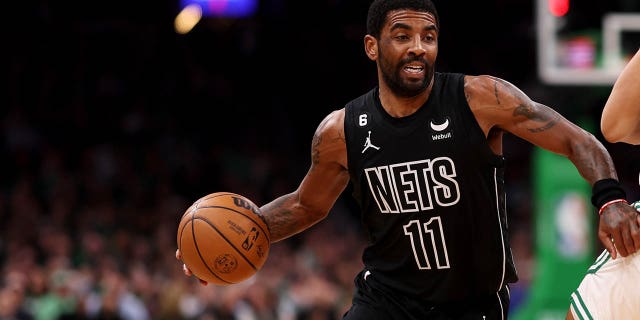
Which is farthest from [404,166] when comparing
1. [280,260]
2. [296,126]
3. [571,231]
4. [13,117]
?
[296,126]

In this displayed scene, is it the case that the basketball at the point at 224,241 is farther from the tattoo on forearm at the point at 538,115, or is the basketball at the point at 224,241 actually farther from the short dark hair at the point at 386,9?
the tattoo on forearm at the point at 538,115

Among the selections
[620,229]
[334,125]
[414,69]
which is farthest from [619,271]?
[334,125]

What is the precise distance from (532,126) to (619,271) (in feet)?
2.27

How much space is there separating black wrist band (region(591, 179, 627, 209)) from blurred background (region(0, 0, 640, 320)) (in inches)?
202

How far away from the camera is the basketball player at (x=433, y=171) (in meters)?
3.90

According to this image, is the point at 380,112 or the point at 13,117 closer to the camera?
the point at 380,112

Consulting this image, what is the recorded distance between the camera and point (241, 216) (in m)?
4.41

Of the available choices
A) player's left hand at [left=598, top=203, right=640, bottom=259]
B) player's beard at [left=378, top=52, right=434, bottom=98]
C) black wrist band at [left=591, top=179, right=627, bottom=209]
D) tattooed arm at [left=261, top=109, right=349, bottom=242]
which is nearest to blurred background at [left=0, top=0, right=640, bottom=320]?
tattooed arm at [left=261, top=109, right=349, bottom=242]

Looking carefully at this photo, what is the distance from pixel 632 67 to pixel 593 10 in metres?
6.70

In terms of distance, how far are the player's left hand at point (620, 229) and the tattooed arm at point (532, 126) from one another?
0.67ft

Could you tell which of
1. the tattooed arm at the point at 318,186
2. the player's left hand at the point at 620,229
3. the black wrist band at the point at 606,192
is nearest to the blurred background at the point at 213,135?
the tattooed arm at the point at 318,186

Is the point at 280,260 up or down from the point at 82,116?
down

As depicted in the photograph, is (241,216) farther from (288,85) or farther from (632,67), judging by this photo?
(288,85)

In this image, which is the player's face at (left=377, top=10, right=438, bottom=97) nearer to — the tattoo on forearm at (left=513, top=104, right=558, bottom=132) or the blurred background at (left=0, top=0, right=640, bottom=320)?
the tattoo on forearm at (left=513, top=104, right=558, bottom=132)
